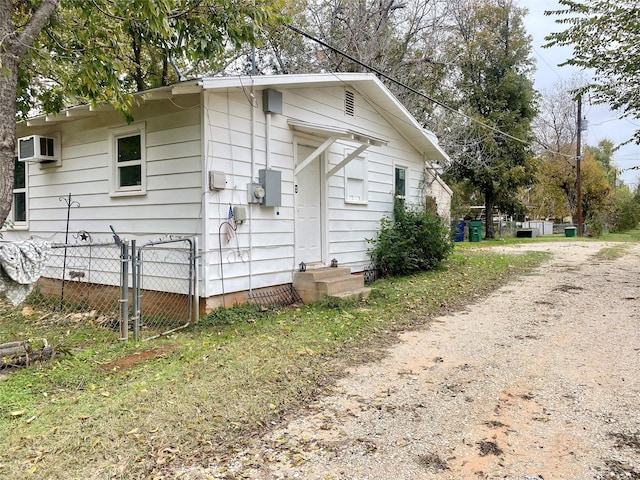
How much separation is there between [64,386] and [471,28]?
25122 millimetres

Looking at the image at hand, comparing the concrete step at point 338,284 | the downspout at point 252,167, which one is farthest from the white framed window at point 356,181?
the downspout at point 252,167

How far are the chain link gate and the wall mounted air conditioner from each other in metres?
2.79

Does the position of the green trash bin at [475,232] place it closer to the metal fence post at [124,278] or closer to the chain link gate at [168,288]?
the chain link gate at [168,288]

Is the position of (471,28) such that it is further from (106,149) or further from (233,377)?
(233,377)

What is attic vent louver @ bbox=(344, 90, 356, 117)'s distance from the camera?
823cm

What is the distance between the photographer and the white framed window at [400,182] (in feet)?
32.2

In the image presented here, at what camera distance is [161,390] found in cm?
347

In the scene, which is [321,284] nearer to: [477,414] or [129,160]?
[129,160]

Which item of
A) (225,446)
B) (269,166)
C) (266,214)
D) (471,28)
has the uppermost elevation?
(471,28)

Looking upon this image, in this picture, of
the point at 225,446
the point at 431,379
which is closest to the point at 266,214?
Answer: the point at 431,379

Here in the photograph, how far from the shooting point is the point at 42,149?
733 cm

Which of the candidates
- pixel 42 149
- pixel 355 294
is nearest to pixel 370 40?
pixel 355 294

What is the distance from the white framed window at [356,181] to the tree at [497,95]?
13173 millimetres

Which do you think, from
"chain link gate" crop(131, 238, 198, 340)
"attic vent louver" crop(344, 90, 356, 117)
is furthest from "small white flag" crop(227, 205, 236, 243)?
"attic vent louver" crop(344, 90, 356, 117)
